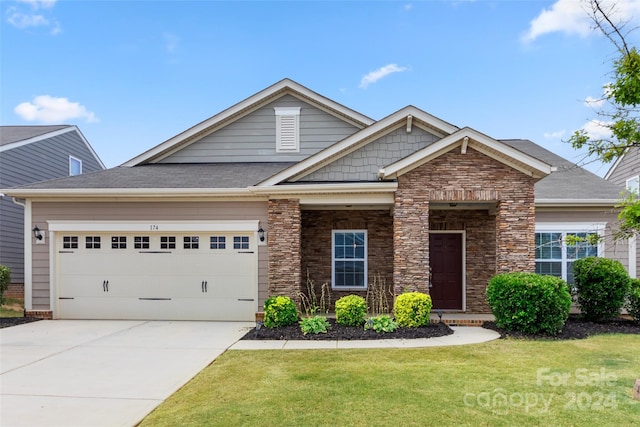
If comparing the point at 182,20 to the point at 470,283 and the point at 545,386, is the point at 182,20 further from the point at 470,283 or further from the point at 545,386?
the point at 545,386

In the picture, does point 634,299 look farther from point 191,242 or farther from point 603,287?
point 191,242

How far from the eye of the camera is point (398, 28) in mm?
14805

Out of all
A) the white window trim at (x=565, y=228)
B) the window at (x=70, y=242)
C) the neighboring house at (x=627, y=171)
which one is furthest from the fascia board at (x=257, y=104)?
the neighboring house at (x=627, y=171)

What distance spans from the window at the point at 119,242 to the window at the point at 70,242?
0.99m

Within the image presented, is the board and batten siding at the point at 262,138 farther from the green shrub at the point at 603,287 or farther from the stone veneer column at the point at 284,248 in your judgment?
the green shrub at the point at 603,287

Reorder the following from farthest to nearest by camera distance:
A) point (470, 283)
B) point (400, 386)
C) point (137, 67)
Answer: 1. point (137, 67)
2. point (470, 283)
3. point (400, 386)

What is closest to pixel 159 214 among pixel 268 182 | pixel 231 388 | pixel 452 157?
pixel 268 182

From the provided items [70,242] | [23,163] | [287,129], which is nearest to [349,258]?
[287,129]

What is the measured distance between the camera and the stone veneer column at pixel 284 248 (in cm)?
986

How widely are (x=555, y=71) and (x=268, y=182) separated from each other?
350 inches

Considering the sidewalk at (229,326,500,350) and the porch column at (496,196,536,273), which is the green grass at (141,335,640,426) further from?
Result: the porch column at (496,196,536,273)

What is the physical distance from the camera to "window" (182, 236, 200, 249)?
1055cm

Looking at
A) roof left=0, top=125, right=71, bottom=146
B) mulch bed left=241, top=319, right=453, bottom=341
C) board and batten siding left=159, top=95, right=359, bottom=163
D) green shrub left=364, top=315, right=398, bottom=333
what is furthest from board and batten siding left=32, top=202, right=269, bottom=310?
roof left=0, top=125, right=71, bottom=146

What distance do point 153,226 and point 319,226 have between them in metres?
4.38
